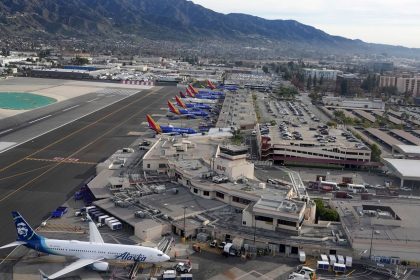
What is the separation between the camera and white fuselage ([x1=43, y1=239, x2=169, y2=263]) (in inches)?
1164

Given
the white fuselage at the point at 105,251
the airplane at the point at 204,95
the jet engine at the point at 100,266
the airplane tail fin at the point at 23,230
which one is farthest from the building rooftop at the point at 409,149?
the airplane at the point at 204,95

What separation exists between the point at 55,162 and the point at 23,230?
25566 mm

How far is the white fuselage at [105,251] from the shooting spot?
29562 mm

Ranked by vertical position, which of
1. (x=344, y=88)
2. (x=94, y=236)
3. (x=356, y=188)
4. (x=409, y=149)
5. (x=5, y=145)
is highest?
(x=344, y=88)

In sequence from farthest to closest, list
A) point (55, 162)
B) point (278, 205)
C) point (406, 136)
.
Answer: point (406, 136), point (55, 162), point (278, 205)

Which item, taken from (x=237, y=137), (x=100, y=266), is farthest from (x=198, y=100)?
(x=100, y=266)

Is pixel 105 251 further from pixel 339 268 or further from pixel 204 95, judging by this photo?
pixel 204 95

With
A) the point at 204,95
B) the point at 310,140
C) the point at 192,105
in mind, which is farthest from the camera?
the point at 204,95

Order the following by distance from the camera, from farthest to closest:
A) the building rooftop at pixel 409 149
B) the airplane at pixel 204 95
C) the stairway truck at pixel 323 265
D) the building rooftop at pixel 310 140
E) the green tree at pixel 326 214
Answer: the airplane at pixel 204 95 → the building rooftop at pixel 310 140 → the building rooftop at pixel 409 149 → the green tree at pixel 326 214 → the stairway truck at pixel 323 265

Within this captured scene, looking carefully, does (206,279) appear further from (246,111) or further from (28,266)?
(246,111)

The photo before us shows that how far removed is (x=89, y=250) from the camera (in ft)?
98.1

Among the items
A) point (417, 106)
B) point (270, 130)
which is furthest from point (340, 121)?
point (417, 106)

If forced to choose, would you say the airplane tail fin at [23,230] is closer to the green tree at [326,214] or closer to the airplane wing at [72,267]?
the airplane wing at [72,267]

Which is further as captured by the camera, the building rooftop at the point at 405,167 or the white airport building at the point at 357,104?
the white airport building at the point at 357,104
